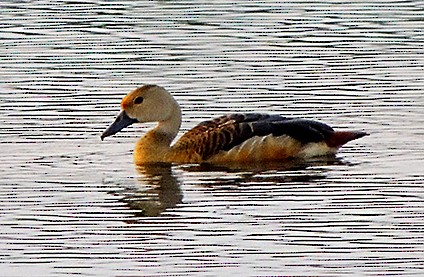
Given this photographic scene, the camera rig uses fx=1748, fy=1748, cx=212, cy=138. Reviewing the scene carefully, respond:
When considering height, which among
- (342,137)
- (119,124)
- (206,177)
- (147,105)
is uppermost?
(147,105)

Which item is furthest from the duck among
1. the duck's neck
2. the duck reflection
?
the duck reflection

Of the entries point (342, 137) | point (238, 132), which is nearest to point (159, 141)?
point (238, 132)

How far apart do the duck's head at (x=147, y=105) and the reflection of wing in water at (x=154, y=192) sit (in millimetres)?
688

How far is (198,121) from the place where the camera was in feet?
58.8

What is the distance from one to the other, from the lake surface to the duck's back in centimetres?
30

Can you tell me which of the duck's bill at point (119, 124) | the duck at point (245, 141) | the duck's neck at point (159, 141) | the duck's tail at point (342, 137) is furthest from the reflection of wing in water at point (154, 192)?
the duck's tail at point (342, 137)

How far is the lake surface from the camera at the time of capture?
1252 centimetres

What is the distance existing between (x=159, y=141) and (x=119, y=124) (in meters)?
0.42

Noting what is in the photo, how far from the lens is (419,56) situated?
2078 cm

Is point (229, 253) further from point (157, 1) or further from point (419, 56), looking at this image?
point (157, 1)

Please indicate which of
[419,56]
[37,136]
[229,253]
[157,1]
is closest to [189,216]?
[229,253]

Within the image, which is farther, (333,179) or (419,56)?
(419,56)

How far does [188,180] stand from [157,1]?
1031 centimetres

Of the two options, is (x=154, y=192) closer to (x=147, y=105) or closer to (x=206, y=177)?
(x=206, y=177)
